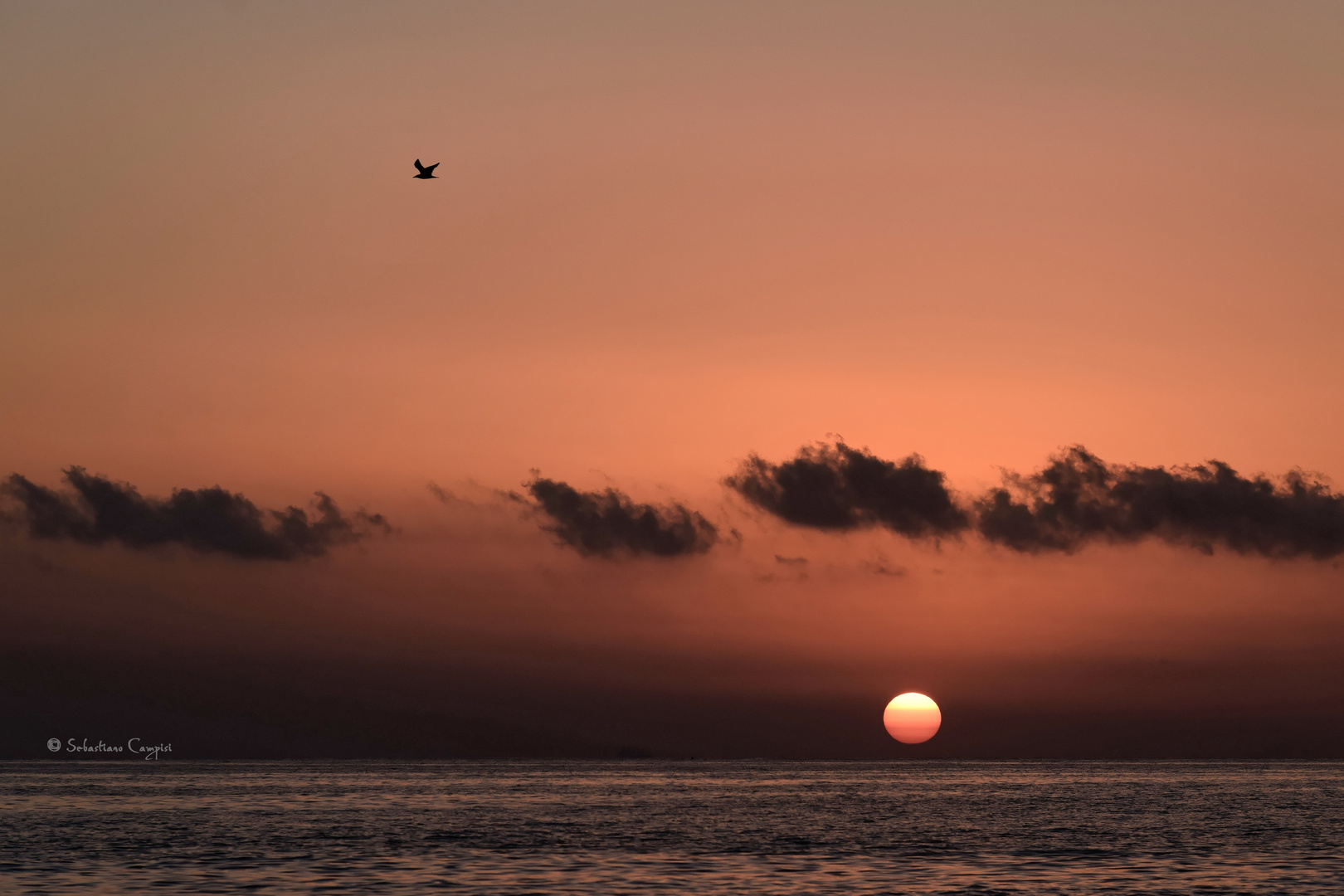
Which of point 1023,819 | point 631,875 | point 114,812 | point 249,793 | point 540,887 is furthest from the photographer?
point 249,793

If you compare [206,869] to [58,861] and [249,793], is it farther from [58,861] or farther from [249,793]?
[249,793]

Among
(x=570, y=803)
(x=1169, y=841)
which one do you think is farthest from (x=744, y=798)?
(x=1169, y=841)

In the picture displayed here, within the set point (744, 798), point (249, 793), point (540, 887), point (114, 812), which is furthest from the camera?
point (249, 793)

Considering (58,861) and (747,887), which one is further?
(58,861)

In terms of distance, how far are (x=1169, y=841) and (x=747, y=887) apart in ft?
149

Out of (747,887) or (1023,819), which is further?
(1023,819)

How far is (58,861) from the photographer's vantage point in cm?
7731

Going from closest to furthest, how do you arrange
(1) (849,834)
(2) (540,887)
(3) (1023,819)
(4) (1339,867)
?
(2) (540,887) < (4) (1339,867) < (1) (849,834) < (3) (1023,819)

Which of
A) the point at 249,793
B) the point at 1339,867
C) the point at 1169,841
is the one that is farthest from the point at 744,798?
the point at 1339,867

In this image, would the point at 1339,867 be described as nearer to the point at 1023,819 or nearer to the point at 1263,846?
the point at 1263,846

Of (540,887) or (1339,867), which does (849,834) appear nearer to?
(1339,867)

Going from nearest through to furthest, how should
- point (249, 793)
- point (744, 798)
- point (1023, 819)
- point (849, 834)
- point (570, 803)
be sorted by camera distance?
point (849, 834) < point (1023, 819) < point (570, 803) < point (744, 798) < point (249, 793)

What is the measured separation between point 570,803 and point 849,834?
227 ft

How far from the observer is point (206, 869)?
74188 mm
